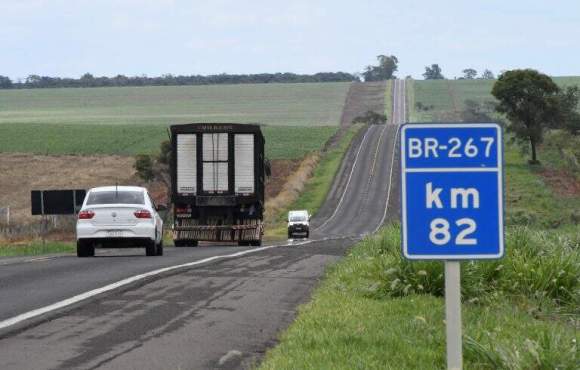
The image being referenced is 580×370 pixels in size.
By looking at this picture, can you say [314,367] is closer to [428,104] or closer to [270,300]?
[270,300]

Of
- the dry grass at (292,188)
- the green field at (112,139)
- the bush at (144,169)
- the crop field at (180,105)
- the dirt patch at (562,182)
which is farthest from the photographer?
the crop field at (180,105)

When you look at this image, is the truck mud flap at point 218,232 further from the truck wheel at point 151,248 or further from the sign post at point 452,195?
the sign post at point 452,195

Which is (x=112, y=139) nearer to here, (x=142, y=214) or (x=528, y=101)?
(x=528, y=101)

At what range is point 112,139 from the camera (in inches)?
4405

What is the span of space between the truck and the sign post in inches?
1163

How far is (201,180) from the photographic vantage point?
121ft

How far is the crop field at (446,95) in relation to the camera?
446 ft

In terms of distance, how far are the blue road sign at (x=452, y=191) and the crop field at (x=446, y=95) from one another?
11758 cm

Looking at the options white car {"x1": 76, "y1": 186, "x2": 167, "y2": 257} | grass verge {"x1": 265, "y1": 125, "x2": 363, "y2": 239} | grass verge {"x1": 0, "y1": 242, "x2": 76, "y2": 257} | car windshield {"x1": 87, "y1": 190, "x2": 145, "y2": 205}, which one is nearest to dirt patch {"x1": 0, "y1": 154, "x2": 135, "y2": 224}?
grass verge {"x1": 265, "y1": 125, "x2": 363, "y2": 239}

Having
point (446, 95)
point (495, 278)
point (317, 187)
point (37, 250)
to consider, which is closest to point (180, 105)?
point (446, 95)

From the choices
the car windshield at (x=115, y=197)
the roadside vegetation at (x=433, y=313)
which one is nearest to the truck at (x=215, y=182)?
the car windshield at (x=115, y=197)

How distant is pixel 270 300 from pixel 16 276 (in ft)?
17.7

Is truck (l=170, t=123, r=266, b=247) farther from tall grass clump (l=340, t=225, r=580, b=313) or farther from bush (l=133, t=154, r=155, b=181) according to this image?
bush (l=133, t=154, r=155, b=181)

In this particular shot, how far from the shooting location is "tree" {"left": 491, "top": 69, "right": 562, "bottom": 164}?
92188 mm
